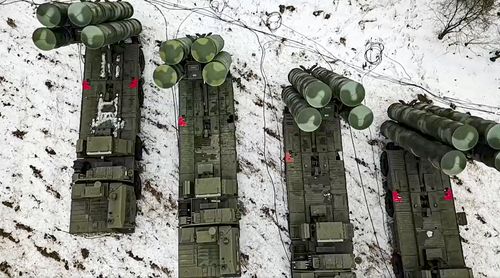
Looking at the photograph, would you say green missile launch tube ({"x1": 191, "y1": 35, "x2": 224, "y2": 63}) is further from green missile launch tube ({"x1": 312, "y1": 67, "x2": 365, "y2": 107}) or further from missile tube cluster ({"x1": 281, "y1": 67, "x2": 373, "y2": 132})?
green missile launch tube ({"x1": 312, "y1": 67, "x2": 365, "y2": 107})

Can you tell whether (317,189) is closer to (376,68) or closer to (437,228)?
(437,228)

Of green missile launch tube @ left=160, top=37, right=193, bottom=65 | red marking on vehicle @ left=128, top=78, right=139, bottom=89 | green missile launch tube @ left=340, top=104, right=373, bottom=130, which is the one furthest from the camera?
red marking on vehicle @ left=128, top=78, right=139, bottom=89

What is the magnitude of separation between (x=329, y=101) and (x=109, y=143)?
5.62m

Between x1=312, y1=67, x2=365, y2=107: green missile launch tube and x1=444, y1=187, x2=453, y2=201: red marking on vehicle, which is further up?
x1=312, y1=67, x2=365, y2=107: green missile launch tube

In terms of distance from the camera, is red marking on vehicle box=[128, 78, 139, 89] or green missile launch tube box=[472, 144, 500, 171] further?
red marking on vehicle box=[128, 78, 139, 89]

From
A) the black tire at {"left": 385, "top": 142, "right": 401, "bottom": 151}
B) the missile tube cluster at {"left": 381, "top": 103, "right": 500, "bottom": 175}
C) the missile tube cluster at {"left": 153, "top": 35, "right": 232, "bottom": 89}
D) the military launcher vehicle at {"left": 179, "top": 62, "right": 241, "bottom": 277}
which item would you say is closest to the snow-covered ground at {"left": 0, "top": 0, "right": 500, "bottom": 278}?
the black tire at {"left": 385, "top": 142, "right": 401, "bottom": 151}

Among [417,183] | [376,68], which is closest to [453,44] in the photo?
[376,68]

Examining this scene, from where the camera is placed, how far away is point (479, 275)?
12.3 metres

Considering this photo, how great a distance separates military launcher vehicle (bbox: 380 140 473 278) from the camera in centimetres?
1148

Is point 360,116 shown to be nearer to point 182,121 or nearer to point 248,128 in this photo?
point 248,128

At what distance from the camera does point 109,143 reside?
1171 cm

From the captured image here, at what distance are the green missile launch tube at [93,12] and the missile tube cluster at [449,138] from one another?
26.4 ft

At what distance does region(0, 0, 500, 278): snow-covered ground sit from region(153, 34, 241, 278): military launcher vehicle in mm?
936

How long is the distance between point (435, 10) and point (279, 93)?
5480mm
